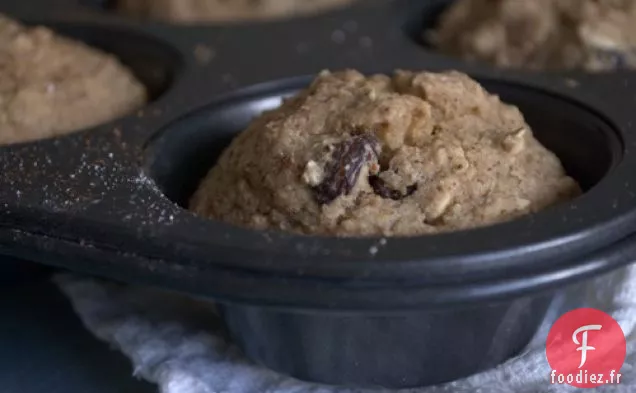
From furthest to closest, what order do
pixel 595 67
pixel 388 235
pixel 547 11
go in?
pixel 547 11
pixel 595 67
pixel 388 235

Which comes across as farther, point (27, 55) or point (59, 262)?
point (27, 55)

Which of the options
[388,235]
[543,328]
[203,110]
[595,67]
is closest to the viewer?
[388,235]

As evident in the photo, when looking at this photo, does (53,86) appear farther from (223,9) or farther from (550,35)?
(550,35)

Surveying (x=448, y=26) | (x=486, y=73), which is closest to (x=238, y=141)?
(x=486, y=73)

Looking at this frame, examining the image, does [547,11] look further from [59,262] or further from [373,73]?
[59,262]

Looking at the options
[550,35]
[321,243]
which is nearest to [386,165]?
[321,243]
